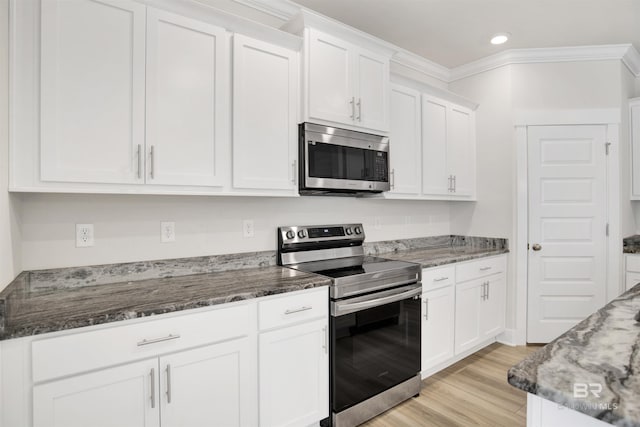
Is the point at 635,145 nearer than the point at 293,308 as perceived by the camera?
No

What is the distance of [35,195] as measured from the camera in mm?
1665

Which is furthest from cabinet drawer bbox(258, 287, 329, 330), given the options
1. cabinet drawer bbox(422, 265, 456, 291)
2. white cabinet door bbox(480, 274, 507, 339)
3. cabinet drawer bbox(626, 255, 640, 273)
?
cabinet drawer bbox(626, 255, 640, 273)

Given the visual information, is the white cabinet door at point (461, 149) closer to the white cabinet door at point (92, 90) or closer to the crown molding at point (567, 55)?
the crown molding at point (567, 55)

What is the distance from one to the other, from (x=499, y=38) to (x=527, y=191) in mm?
1424

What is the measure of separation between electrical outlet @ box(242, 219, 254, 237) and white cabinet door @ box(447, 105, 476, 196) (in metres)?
2.00

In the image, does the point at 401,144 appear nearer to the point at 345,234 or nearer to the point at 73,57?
the point at 345,234

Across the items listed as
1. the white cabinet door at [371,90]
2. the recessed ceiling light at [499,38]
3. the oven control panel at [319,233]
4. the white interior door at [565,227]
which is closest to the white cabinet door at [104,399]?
the oven control panel at [319,233]

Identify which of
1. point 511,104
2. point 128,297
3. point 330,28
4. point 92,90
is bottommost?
point 128,297

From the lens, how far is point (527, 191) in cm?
334

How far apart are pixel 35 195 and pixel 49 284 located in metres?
0.43

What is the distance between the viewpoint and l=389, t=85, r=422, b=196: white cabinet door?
2.82 m

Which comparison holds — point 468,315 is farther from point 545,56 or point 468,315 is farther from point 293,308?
point 545,56

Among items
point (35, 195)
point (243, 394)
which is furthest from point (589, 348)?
point (35, 195)

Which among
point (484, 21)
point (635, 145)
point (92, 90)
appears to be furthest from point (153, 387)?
point (635, 145)
